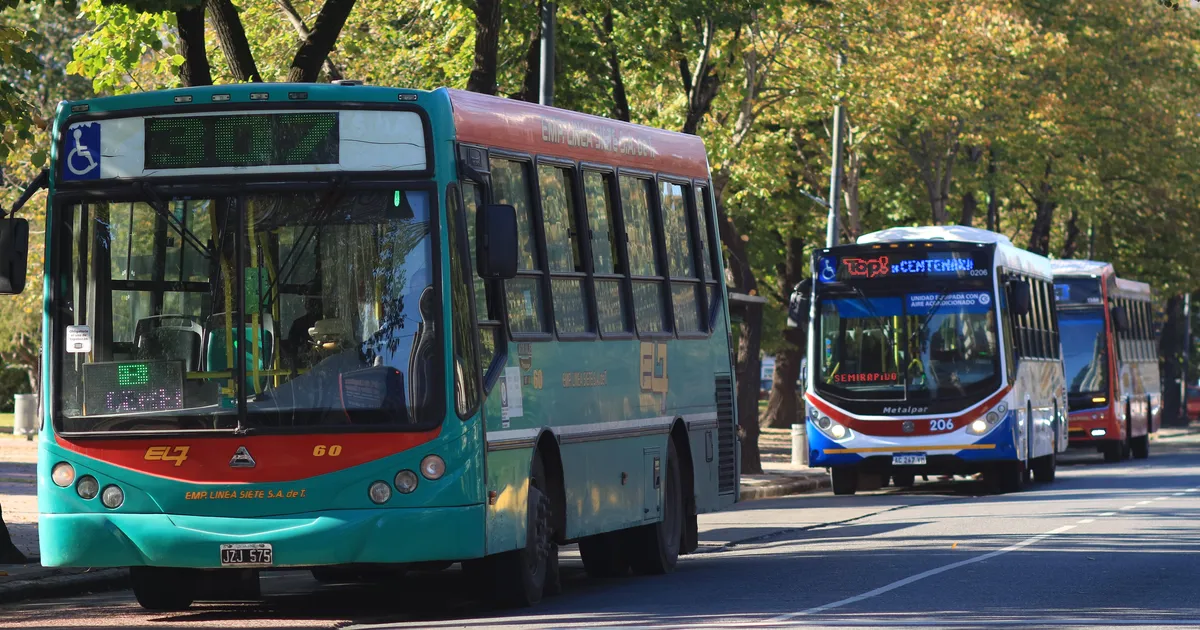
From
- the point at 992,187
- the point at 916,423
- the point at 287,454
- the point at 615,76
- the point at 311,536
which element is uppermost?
the point at 992,187

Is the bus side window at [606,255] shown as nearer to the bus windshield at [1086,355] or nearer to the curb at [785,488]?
the curb at [785,488]

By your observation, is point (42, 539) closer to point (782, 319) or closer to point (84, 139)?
point (84, 139)

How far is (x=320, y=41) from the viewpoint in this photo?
18484mm

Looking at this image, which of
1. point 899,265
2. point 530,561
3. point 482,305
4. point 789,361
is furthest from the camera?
point 789,361

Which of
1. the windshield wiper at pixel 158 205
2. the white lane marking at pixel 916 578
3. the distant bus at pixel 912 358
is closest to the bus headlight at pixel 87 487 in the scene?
the windshield wiper at pixel 158 205

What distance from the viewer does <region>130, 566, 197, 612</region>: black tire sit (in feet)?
42.6

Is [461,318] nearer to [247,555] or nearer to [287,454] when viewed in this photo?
[287,454]

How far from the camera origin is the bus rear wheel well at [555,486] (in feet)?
44.2

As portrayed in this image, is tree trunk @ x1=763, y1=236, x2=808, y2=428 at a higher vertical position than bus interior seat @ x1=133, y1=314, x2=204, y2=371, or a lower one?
higher

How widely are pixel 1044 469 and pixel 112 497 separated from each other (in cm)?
2173

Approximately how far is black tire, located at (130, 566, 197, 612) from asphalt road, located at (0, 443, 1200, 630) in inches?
4.8

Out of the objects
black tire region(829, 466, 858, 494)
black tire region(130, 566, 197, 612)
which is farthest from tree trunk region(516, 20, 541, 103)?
black tire region(130, 566, 197, 612)

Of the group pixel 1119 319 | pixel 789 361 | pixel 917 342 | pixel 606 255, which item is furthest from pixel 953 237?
pixel 789 361

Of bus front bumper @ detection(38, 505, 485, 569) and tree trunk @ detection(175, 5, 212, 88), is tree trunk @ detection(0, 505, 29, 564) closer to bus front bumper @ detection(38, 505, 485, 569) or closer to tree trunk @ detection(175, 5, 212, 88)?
tree trunk @ detection(175, 5, 212, 88)
